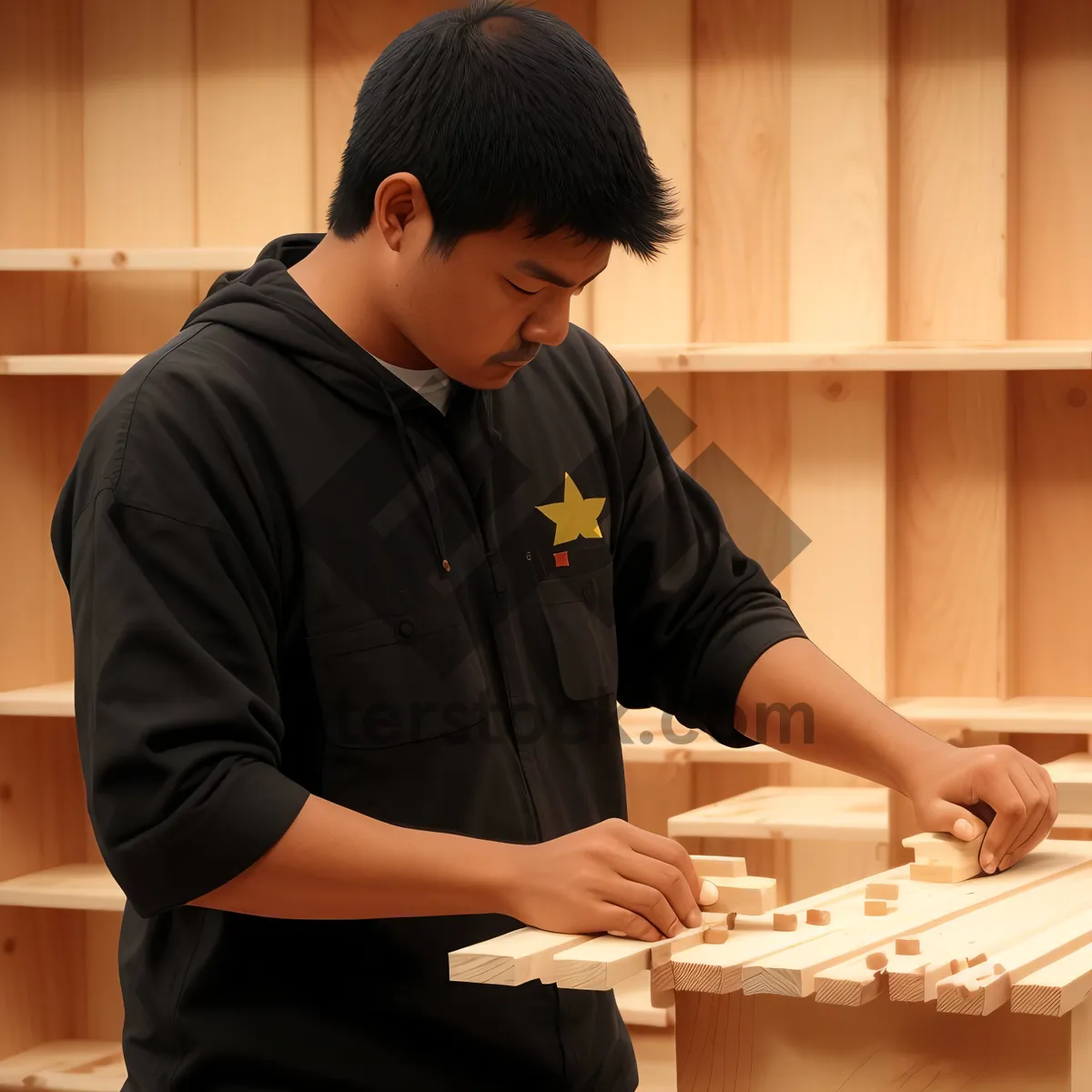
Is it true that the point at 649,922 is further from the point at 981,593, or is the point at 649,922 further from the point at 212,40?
the point at 212,40

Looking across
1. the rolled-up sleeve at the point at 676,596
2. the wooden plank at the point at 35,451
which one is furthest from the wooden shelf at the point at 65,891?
the rolled-up sleeve at the point at 676,596

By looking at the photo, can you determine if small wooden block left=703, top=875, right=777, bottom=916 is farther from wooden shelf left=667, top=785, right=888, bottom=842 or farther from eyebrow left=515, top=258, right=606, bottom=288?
wooden shelf left=667, top=785, right=888, bottom=842

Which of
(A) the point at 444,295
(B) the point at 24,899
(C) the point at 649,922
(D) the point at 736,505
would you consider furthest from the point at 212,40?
(C) the point at 649,922

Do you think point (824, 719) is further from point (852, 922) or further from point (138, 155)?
point (138, 155)

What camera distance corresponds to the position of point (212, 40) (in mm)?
3121

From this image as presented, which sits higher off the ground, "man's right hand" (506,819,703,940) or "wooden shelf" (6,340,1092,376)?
"wooden shelf" (6,340,1092,376)

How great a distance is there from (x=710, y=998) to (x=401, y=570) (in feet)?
1.58

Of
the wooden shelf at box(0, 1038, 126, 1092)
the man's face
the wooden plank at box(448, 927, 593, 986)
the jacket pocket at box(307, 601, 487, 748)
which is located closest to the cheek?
the man's face

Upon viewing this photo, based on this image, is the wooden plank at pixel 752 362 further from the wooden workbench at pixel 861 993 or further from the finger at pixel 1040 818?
the wooden workbench at pixel 861 993

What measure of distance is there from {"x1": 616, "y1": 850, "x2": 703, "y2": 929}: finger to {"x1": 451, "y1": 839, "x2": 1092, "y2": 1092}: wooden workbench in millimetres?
24

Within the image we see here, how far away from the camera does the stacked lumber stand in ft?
3.72

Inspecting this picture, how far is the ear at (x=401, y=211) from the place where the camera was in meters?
1.42

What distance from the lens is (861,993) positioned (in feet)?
3.69

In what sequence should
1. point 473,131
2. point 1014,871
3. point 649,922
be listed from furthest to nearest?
point 1014,871, point 473,131, point 649,922
